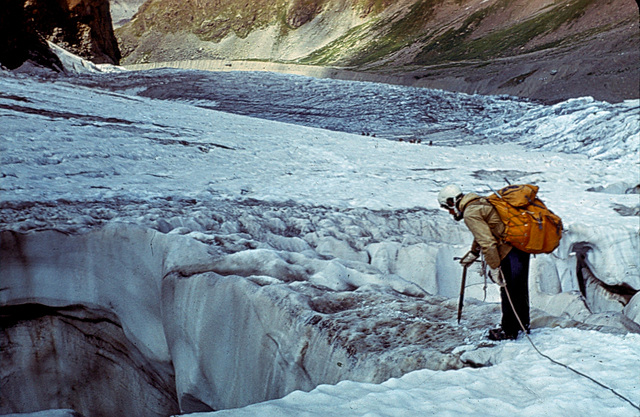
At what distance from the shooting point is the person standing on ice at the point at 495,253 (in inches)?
131

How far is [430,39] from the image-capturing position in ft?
203

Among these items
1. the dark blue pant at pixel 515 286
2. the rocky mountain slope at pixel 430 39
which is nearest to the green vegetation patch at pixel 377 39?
the rocky mountain slope at pixel 430 39

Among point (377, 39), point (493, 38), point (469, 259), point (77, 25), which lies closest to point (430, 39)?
point (377, 39)

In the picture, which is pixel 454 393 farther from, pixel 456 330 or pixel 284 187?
pixel 284 187

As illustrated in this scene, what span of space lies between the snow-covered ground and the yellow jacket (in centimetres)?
62

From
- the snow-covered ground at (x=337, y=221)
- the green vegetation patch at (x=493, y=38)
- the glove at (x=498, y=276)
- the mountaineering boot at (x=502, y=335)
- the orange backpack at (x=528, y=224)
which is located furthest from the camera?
the green vegetation patch at (x=493, y=38)

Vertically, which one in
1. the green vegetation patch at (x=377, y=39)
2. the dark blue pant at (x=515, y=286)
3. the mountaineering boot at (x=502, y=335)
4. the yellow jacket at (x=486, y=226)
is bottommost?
the mountaineering boot at (x=502, y=335)

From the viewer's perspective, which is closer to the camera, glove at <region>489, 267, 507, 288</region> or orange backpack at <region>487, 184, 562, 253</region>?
orange backpack at <region>487, 184, 562, 253</region>

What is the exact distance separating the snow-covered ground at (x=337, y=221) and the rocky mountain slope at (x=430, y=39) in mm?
15421

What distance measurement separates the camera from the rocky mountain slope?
→ 28.2m

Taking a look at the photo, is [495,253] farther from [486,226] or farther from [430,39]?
[430,39]

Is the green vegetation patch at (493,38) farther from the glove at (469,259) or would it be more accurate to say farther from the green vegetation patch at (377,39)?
the glove at (469,259)

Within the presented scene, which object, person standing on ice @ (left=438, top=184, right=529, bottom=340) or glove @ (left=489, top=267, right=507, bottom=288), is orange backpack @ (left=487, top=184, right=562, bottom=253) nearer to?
person standing on ice @ (left=438, top=184, right=529, bottom=340)

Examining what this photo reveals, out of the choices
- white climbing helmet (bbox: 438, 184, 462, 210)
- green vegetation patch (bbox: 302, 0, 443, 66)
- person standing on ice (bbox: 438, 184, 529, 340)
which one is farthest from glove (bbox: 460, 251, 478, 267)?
green vegetation patch (bbox: 302, 0, 443, 66)
